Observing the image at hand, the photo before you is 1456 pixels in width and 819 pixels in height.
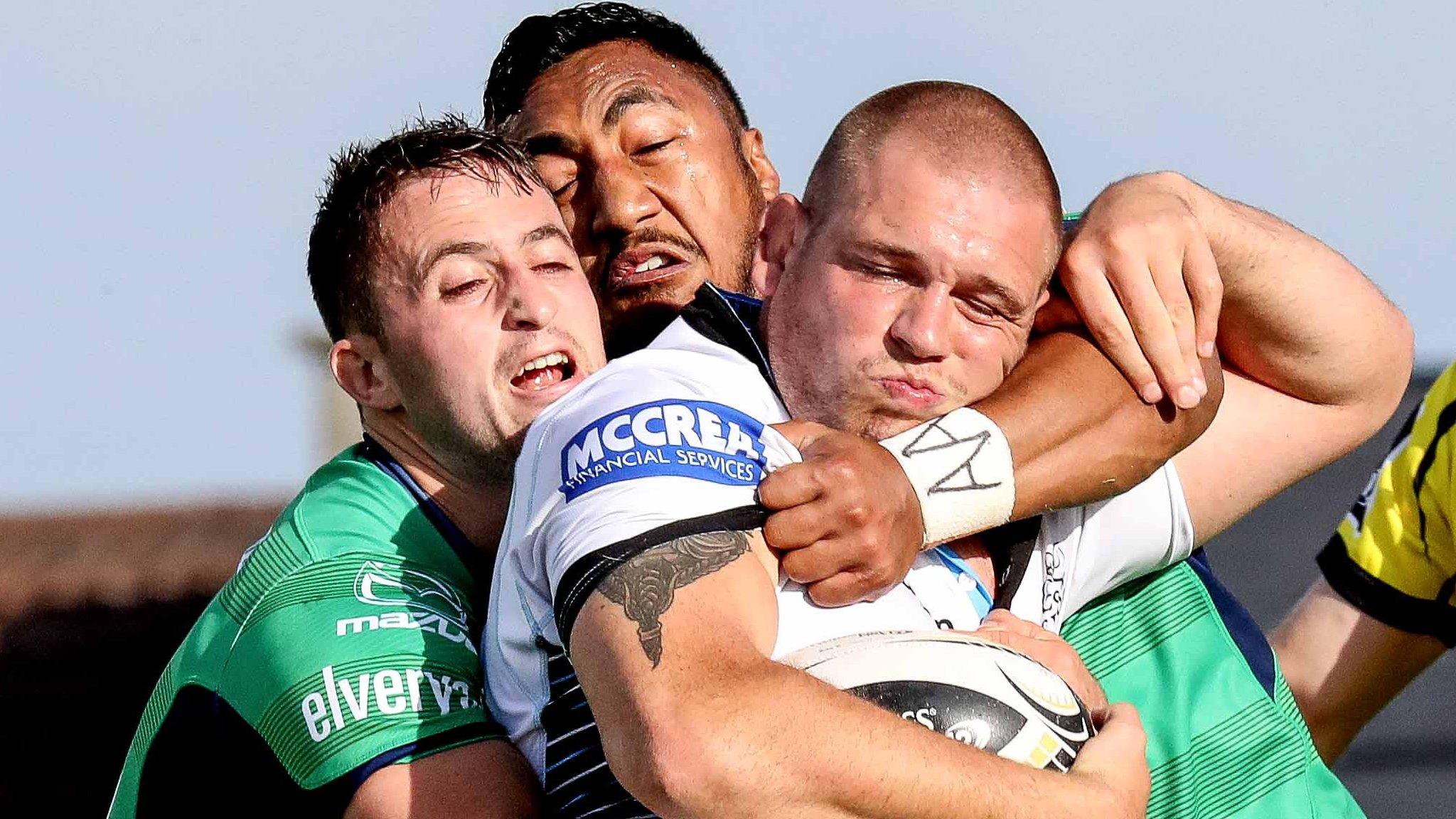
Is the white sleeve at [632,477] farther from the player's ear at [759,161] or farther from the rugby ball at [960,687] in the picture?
the player's ear at [759,161]

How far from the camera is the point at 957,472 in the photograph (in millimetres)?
3508

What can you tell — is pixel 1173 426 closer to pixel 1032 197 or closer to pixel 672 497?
pixel 1032 197

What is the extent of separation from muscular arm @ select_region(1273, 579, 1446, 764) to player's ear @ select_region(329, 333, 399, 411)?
3.73 m

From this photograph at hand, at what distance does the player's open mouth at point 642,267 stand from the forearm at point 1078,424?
62.1 inches

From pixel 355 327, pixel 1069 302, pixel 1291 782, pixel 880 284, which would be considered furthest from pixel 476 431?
pixel 1291 782

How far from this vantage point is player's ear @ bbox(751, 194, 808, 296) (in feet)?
12.7

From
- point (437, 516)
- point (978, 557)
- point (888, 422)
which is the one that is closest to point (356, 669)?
point (437, 516)

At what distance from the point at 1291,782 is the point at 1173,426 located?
3.23ft

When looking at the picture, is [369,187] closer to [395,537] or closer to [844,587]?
[395,537]

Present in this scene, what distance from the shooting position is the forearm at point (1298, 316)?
4004 mm

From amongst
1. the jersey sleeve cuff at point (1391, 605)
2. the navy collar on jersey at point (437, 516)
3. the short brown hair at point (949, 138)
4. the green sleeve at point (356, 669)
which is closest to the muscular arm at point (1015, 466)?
the short brown hair at point (949, 138)

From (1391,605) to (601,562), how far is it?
4.32 meters

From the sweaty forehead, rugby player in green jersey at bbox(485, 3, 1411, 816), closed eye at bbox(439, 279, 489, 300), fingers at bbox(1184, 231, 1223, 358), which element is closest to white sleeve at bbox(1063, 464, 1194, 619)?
rugby player in green jersey at bbox(485, 3, 1411, 816)

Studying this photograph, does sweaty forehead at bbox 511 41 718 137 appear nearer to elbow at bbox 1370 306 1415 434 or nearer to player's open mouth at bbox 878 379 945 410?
player's open mouth at bbox 878 379 945 410
